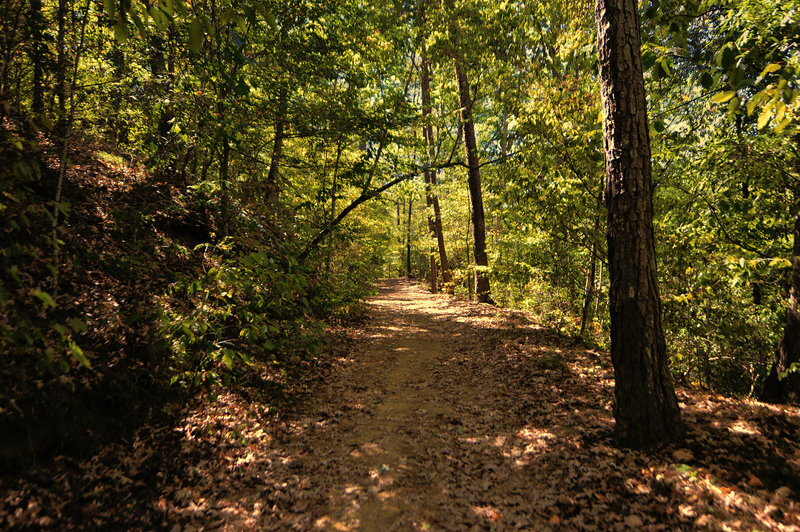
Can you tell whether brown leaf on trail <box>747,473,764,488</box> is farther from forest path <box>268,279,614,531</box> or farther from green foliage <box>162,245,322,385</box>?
green foliage <box>162,245,322,385</box>

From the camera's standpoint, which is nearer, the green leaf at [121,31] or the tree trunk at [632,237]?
the green leaf at [121,31]

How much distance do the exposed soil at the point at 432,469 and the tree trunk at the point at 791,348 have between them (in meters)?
0.62

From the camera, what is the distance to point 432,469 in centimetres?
423

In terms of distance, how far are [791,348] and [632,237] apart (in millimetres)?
3061

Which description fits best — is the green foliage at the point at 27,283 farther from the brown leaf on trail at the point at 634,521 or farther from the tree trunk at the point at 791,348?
the tree trunk at the point at 791,348

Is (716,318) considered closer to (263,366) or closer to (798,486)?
(798,486)

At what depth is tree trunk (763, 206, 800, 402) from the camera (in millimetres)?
4543

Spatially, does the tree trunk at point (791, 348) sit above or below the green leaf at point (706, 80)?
below

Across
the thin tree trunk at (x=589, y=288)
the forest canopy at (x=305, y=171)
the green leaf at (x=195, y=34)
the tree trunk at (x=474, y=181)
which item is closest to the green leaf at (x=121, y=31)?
the forest canopy at (x=305, y=171)

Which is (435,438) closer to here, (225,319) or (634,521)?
(634,521)

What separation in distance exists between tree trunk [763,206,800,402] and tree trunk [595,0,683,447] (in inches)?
84.9

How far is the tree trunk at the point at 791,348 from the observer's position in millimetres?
4543

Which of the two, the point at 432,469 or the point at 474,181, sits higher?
the point at 474,181

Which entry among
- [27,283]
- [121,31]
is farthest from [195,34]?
[27,283]
